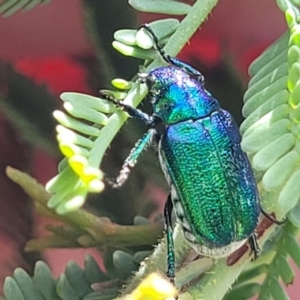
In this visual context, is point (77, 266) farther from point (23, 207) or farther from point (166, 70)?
point (23, 207)

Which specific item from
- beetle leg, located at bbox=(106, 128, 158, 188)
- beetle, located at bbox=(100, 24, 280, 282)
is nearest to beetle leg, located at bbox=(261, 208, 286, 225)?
beetle, located at bbox=(100, 24, 280, 282)

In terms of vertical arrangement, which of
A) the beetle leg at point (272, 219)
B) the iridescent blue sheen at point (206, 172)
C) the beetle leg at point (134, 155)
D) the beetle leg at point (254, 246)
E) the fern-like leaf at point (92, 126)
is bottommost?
the beetle leg at point (254, 246)

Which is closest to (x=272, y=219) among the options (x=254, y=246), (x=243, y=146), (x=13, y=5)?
(x=254, y=246)

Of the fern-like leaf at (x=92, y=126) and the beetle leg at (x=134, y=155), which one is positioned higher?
the fern-like leaf at (x=92, y=126)

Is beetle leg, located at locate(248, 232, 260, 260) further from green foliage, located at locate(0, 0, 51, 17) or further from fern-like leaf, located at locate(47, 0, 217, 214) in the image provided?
green foliage, located at locate(0, 0, 51, 17)

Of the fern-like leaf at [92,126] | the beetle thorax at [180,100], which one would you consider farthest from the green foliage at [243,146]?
the beetle thorax at [180,100]

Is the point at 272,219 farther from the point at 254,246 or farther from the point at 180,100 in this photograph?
the point at 180,100

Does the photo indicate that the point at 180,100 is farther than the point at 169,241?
Yes

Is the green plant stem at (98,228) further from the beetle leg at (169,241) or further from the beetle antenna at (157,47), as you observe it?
the beetle antenna at (157,47)

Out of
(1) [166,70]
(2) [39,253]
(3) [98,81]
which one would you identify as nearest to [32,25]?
(3) [98,81]
